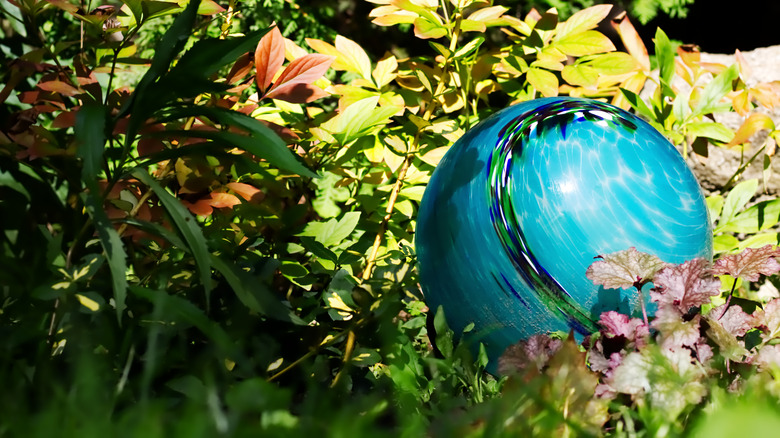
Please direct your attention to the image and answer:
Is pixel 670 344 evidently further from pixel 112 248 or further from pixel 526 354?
pixel 112 248

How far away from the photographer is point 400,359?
6.09 feet

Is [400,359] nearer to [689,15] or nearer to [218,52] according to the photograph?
[218,52]

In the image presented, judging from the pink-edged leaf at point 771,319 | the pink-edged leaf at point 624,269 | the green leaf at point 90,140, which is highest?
the green leaf at point 90,140

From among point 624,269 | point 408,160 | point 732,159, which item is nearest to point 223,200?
point 408,160

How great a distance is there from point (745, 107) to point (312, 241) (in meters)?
1.75

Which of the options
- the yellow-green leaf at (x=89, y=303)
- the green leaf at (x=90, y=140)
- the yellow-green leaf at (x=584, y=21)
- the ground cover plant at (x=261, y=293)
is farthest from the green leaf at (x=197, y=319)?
the yellow-green leaf at (x=584, y=21)

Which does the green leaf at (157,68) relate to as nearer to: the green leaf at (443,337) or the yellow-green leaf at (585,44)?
the green leaf at (443,337)

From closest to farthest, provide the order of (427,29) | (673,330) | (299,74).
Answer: (673,330) → (299,74) → (427,29)

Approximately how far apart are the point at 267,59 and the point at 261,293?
830 mm

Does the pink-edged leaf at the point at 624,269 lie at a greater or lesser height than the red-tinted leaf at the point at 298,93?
lesser

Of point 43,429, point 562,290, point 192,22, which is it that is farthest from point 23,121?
→ point 562,290

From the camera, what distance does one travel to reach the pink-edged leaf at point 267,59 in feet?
6.77

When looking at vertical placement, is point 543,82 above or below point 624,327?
above

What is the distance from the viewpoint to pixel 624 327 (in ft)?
5.84
